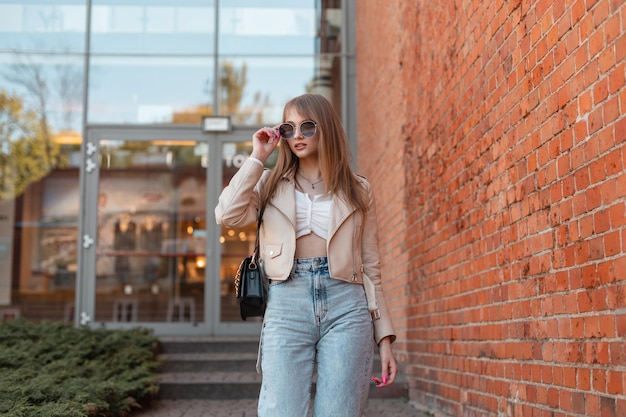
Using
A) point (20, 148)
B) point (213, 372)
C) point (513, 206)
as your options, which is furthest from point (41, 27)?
point (513, 206)

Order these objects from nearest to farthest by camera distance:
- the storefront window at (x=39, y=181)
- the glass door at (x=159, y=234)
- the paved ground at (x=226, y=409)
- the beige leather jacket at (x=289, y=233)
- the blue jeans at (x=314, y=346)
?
the blue jeans at (x=314, y=346) < the beige leather jacket at (x=289, y=233) < the paved ground at (x=226, y=409) < the glass door at (x=159, y=234) < the storefront window at (x=39, y=181)

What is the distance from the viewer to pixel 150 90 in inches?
400

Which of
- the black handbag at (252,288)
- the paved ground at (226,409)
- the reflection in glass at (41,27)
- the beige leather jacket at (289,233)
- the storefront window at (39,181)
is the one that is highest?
the reflection in glass at (41,27)

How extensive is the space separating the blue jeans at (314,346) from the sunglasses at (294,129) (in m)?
0.43

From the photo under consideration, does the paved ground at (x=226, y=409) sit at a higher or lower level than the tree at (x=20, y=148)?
lower

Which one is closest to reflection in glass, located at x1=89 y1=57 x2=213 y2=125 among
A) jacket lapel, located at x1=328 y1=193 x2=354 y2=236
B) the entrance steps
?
the entrance steps

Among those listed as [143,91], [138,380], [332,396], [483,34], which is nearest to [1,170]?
[143,91]

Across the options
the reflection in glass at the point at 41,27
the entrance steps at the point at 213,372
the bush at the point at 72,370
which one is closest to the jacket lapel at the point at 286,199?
the bush at the point at 72,370

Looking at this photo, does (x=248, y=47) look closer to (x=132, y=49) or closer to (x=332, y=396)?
(x=132, y=49)

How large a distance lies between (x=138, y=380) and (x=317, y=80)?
5296 millimetres

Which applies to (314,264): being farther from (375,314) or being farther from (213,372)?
(213,372)

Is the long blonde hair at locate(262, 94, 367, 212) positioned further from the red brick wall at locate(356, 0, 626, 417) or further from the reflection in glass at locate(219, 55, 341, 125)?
the reflection in glass at locate(219, 55, 341, 125)

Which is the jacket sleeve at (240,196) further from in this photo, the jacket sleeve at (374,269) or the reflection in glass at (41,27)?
the reflection in glass at (41,27)

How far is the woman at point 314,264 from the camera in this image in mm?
2570
